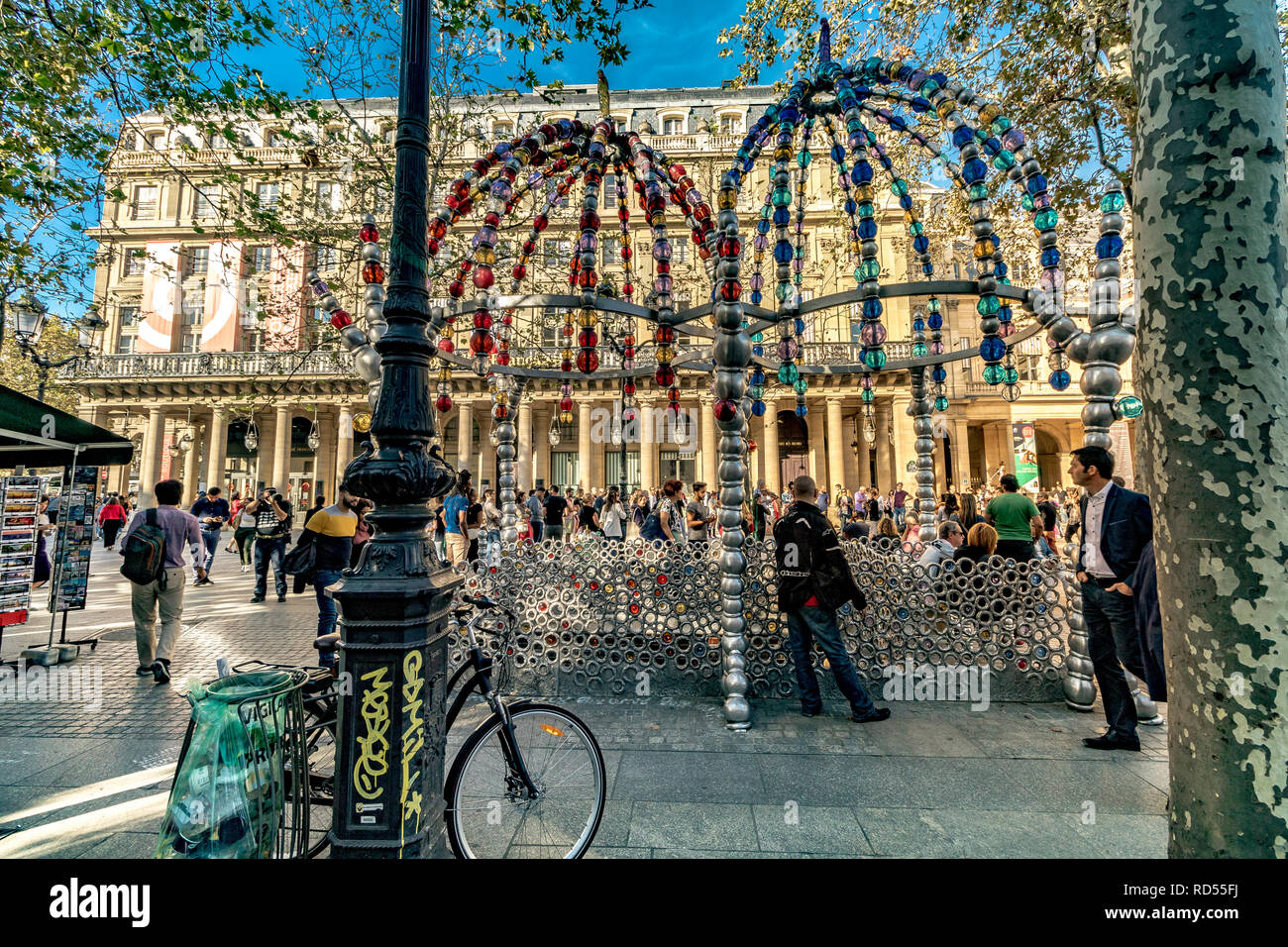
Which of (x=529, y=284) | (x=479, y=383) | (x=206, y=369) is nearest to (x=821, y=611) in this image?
(x=529, y=284)

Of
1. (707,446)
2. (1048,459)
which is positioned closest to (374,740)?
(707,446)

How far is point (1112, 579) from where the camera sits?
3875mm

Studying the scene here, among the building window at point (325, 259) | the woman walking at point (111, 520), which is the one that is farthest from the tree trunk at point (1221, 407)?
the woman walking at point (111, 520)

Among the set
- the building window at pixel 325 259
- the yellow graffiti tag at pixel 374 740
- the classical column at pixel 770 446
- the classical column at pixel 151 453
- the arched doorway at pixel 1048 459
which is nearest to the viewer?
the yellow graffiti tag at pixel 374 740

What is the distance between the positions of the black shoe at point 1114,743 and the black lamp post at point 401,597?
453 centimetres

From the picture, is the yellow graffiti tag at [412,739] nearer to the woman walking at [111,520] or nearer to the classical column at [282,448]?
the woman walking at [111,520]

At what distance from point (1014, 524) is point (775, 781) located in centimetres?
447

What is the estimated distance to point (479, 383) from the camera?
29.9m

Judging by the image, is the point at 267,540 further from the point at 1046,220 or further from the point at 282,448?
the point at 282,448

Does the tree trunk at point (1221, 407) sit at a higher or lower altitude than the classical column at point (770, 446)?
lower

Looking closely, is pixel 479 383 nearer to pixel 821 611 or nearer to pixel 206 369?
pixel 206 369

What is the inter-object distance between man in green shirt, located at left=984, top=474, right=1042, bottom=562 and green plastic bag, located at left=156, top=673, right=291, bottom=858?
21.6 feet

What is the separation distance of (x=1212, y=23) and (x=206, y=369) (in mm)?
38808

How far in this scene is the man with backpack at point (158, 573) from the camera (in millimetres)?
5570
